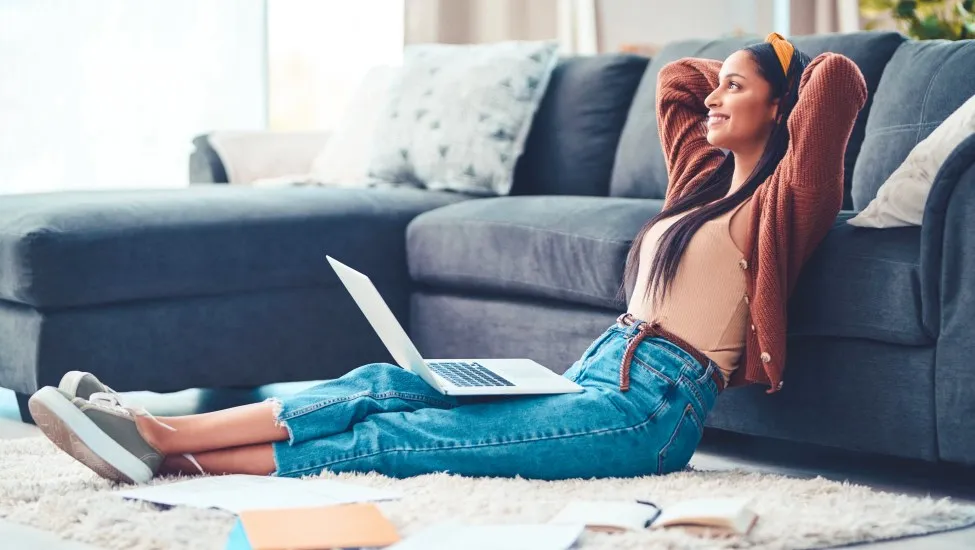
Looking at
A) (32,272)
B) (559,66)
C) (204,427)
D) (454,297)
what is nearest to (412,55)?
(559,66)

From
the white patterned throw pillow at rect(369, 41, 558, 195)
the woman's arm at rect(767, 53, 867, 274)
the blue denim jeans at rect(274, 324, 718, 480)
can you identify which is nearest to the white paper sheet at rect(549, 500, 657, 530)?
the blue denim jeans at rect(274, 324, 718, 480)

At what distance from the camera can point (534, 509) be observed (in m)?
1.68

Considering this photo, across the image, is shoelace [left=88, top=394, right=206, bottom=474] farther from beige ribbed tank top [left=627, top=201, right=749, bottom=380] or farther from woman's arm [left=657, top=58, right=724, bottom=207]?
woman's arm [left=657, top=58, right=724, bottom=207]

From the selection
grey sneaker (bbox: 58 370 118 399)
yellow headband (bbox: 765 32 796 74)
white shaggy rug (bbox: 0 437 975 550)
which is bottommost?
white shaggy rug (bbox: 0 437 975 550)

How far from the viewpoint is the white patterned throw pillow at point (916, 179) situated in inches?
78.3

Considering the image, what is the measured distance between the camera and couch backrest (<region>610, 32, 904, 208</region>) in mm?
2621

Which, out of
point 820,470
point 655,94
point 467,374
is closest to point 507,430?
point 467,374

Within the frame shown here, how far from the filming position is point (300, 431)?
187 cm

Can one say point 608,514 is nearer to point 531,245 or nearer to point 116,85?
point 531,245

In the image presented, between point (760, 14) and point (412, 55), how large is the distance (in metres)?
2.54

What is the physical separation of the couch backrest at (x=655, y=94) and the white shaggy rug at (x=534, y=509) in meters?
0.91

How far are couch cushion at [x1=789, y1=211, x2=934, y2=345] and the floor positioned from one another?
0.82 ft

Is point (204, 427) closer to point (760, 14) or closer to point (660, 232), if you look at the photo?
point (660, 232)

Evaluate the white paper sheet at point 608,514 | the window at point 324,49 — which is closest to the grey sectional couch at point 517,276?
the white paper sheet at point 608,514
